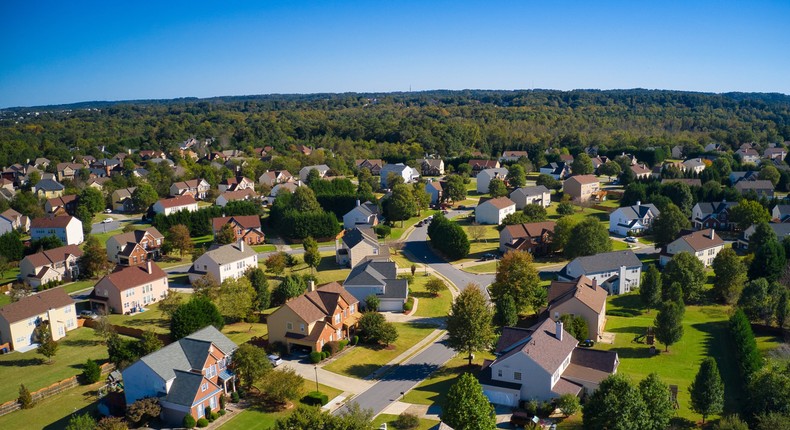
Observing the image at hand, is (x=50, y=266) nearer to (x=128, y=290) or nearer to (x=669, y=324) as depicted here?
(x=128, y=290)

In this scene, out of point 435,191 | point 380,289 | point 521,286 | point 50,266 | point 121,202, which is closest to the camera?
point 521,286

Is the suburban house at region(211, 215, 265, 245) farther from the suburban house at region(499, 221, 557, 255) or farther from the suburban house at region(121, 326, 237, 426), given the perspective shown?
the suburban house at region(121, 326, 237, 426)

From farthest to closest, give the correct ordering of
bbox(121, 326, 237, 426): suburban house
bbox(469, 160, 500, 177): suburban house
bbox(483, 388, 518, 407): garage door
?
bbox(469, 160, 500, 177): suburban house
bbox(483, 388, 518, 407): garage door
bbox(121, 326, 237, 426): suburban house

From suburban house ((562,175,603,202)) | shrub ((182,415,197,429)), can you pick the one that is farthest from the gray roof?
suburban house ((562,175,603,202))

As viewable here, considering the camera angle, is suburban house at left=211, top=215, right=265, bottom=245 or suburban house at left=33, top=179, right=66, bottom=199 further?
suburban house at left=33, top=179, right=66, bottom=199

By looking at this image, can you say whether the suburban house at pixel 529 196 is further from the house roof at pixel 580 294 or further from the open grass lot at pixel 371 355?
the open grass lot at pixel 371 355

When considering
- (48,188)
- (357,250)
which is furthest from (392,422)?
(48,188)

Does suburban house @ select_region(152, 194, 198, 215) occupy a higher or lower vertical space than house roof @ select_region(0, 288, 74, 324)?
higher

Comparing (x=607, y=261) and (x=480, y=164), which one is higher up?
(x=480, y=164)
